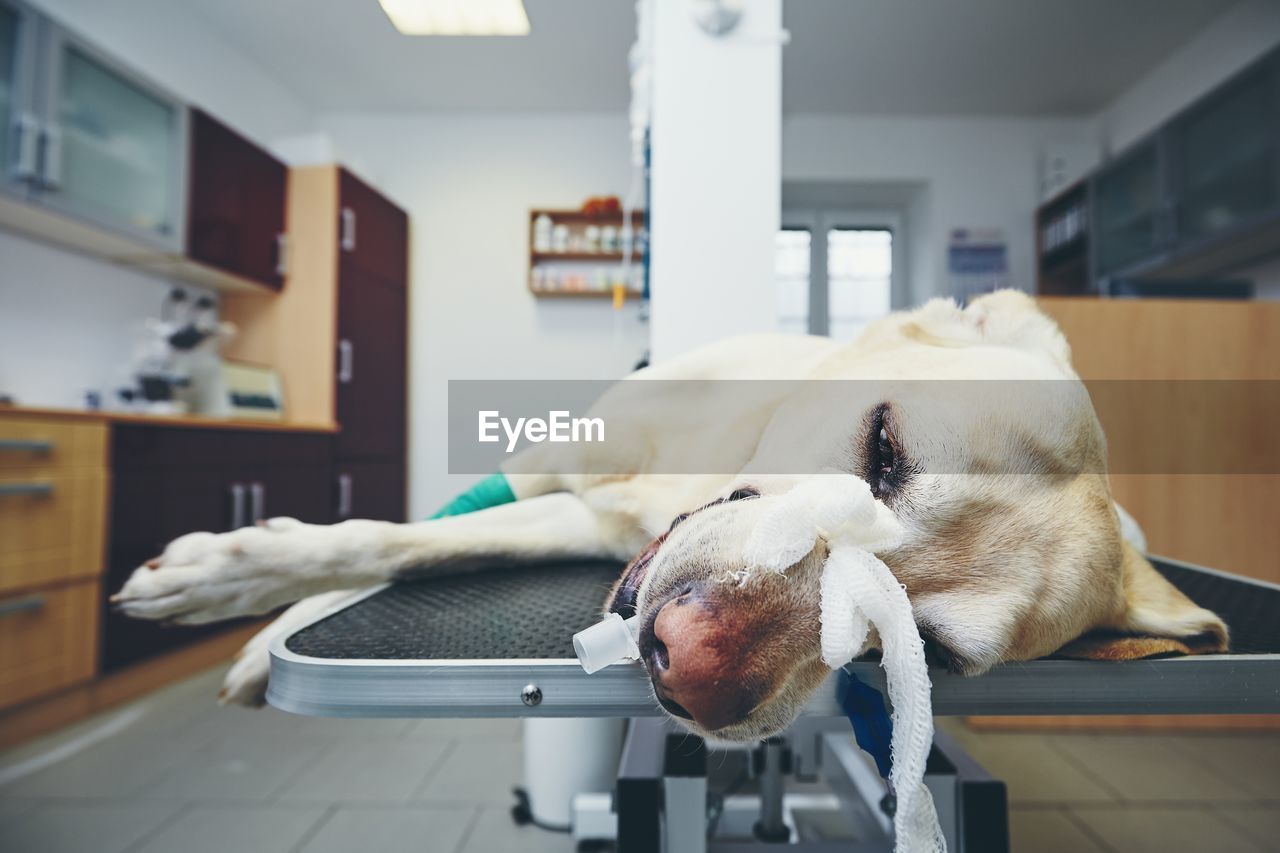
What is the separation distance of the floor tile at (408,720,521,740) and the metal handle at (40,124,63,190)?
6.76ft

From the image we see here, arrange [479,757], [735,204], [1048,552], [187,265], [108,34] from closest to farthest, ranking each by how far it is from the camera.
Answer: [1048,552] < [735,204] < [479,757] < [108,34] < [187,265]

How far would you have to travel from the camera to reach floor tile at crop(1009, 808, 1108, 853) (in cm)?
136

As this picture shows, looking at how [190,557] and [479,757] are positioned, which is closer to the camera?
[190,557]

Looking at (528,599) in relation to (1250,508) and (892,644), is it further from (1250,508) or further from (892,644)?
(1250,508)

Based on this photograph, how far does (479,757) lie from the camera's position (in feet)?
6.19

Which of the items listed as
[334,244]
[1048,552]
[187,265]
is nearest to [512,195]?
[334,244]

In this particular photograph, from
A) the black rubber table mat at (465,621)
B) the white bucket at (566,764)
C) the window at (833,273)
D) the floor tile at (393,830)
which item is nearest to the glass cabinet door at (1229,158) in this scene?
the window at (833,273)

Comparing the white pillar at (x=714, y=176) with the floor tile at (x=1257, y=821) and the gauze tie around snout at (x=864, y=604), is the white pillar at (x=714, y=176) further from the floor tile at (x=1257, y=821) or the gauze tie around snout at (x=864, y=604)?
the floor tile at (x=1257, y=821)

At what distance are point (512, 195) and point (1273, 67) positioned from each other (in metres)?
3.74

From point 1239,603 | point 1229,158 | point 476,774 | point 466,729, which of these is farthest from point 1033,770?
point 1229,158

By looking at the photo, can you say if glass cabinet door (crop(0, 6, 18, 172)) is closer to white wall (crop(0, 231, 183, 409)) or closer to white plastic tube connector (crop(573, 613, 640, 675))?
white wall (crop(0, 231, 183, 409))

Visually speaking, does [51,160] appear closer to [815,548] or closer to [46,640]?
[46,640]

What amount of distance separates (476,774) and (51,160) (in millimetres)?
2313

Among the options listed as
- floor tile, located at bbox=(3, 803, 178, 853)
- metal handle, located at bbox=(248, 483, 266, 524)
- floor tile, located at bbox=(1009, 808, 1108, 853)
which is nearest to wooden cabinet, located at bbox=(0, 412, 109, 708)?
floor tile, located at bbox=(3, 803, 178, 853)
